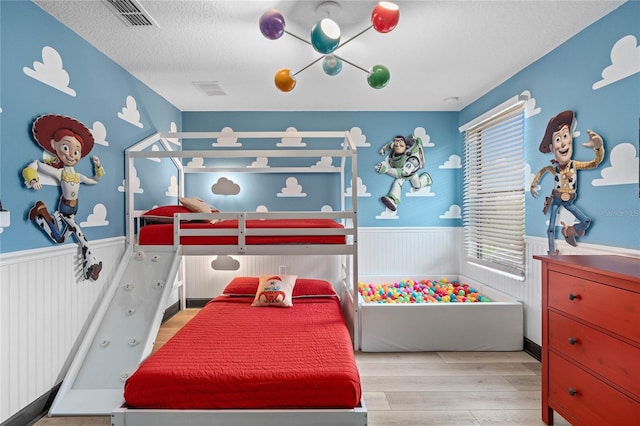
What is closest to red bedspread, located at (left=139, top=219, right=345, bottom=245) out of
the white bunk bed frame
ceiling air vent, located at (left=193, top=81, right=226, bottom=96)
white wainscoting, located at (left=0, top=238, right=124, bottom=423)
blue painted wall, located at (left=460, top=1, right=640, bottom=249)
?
the white bunk bed frame

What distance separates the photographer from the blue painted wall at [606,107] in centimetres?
200

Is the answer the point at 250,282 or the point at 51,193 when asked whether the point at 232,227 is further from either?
the point at 51,193

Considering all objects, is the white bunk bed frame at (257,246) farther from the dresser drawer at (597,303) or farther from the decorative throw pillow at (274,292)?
the dresser drawer at (597,303)

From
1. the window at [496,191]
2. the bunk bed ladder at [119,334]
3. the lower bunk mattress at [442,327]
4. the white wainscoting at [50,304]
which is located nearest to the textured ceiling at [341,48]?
the window at [496,191]

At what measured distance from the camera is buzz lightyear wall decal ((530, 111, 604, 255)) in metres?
2.26

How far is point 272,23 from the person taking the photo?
184 cm

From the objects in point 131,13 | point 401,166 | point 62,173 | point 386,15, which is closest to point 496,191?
point 401,166

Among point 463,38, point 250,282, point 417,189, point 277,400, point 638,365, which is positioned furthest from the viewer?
point 417,189

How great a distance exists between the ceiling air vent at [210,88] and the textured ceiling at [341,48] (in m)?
0.07

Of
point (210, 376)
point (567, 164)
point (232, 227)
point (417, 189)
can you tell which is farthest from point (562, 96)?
point (210, 376)

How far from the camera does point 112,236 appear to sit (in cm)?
277

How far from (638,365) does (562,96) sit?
1869mm

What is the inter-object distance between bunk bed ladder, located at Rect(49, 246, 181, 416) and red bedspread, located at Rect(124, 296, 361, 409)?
316 mm

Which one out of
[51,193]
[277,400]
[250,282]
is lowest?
[277,400]
